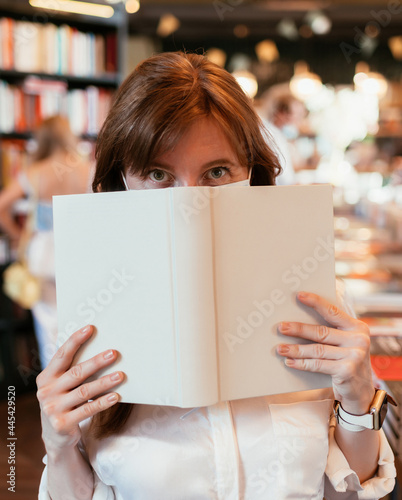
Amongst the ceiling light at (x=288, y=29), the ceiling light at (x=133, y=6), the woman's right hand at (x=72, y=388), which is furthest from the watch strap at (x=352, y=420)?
the ceiling light at (x=288, y=29)

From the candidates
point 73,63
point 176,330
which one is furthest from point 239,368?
point 73,63

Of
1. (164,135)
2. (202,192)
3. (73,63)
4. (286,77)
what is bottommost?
(202,192)

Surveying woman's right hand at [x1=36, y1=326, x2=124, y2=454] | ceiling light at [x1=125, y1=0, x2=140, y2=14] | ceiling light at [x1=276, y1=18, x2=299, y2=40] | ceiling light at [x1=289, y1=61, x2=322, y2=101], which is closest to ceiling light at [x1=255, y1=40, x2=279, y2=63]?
ceiling light at [x1=276, y1=18, x2=299, y2=40]

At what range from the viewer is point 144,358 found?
82 cm

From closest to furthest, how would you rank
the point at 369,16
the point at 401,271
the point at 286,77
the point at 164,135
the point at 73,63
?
the point at 164,135
the point at 401,271
the point at 73,63
the point at 369,16
the point at 286,77

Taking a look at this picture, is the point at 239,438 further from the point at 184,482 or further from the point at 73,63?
the point at 73,63

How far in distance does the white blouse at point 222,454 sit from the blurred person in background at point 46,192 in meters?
2.05

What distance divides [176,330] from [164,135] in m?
0.30

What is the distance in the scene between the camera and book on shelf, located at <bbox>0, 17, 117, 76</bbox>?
371cm

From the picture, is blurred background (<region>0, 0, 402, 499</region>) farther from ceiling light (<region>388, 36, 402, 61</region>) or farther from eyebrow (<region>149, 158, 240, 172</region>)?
eyebrow (<region>149, 158, 240, 172</region>)

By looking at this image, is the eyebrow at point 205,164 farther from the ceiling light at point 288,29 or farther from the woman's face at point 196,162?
the ceiling light at point 288,29

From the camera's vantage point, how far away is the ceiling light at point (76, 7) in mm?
3851

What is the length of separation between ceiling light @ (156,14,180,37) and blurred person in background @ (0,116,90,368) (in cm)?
363

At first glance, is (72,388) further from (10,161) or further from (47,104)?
(47,104)
